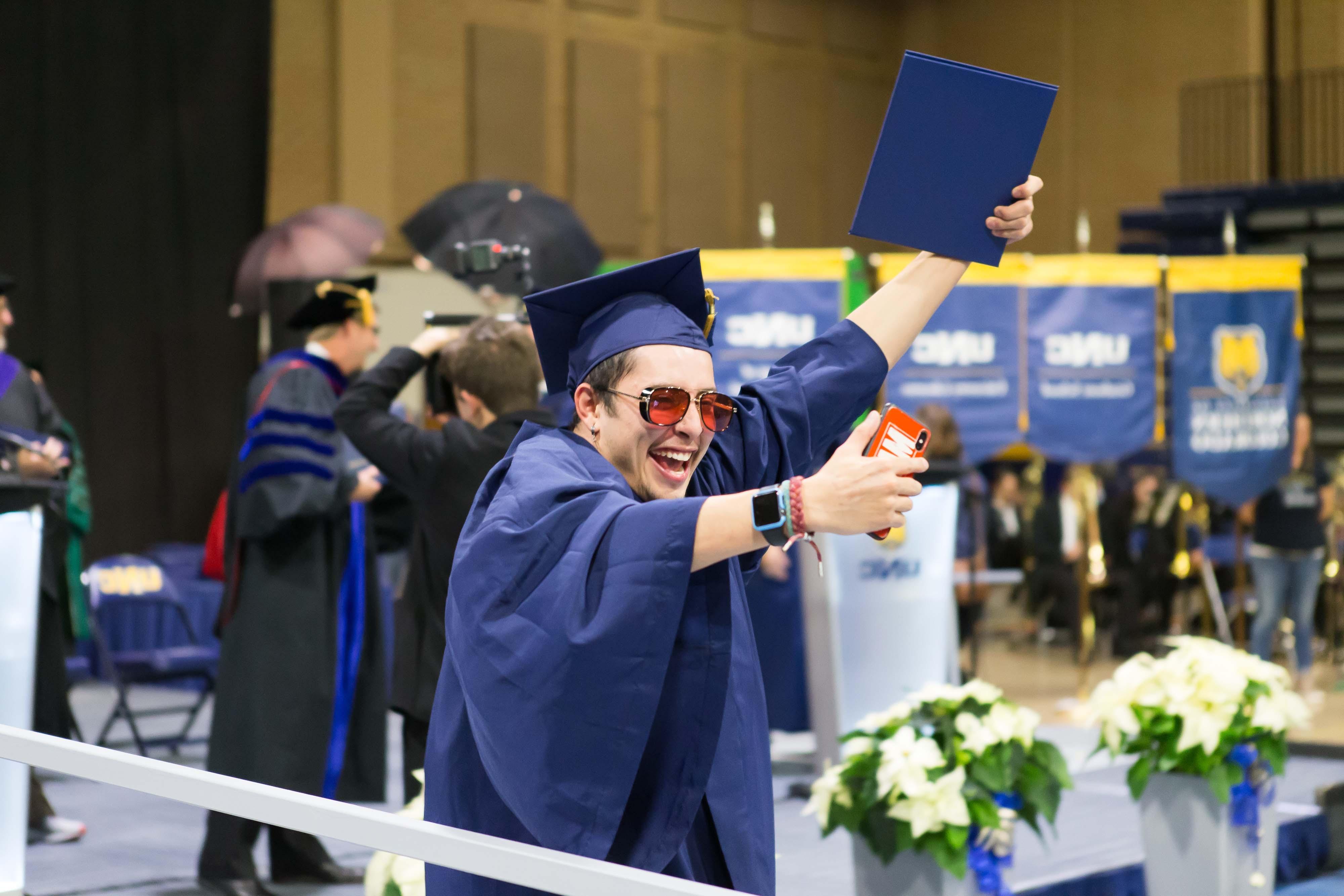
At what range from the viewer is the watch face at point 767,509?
139cm

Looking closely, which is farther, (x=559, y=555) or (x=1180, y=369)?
(x=1180, y=369)

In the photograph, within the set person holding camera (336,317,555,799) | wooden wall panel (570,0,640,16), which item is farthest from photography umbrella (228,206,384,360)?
wooden wall panel (570,0,640,16)

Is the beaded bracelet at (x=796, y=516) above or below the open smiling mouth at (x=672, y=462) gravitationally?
below

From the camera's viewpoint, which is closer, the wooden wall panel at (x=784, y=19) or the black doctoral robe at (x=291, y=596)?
the black doctoral robe at (x=291, y=596)

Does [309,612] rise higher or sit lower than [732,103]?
lower

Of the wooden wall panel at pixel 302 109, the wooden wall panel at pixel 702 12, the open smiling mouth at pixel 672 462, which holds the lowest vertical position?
the open smiling mouth at pixel 672 462

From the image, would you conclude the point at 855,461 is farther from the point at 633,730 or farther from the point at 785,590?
the point at 785,590

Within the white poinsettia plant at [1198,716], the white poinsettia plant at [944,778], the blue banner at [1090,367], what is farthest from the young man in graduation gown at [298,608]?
the blue banner at [1090,367]

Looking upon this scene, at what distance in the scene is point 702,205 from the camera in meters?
13.7

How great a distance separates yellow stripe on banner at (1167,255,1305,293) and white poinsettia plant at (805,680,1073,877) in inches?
207

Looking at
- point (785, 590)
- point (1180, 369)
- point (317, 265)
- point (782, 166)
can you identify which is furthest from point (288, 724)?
point (782, 166)

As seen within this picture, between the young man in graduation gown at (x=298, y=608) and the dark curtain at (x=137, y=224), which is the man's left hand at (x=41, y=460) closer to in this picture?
the young man in graduation gown at (x=298, y=608)

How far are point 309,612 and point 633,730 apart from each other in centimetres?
270

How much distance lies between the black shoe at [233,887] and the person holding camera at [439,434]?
22.5 inches
